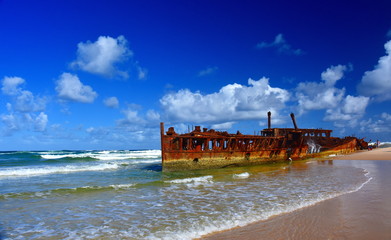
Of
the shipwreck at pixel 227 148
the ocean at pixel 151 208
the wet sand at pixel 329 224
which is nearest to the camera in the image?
the wet sand at pixel 329 224

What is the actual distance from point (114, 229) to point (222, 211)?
288cm

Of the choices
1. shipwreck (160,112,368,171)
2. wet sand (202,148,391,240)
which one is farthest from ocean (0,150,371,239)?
shipwreck (160,112,368,171)

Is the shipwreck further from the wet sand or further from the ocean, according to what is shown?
the wet sand

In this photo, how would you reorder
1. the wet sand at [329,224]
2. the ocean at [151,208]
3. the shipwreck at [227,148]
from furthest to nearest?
the shipwreck at [227,148], the ocean at [151,208], the wet sand at [329,224]

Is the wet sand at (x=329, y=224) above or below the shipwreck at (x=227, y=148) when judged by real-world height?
below

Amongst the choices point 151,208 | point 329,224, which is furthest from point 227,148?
point 329,224

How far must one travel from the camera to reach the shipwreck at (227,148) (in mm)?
17078

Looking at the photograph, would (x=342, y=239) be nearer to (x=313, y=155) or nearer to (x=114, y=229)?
(x=114, y=229)

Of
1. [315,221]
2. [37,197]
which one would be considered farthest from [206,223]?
[37,197]

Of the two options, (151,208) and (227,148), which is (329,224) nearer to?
(151,208)

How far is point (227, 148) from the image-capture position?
19281 mm

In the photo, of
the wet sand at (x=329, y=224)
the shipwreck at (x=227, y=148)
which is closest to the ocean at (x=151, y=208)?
the wet sand at (x=329, y=224)

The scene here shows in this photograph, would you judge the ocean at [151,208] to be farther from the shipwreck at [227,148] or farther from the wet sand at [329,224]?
the shipwreck at [227,148]

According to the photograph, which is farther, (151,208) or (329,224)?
(151,208)
